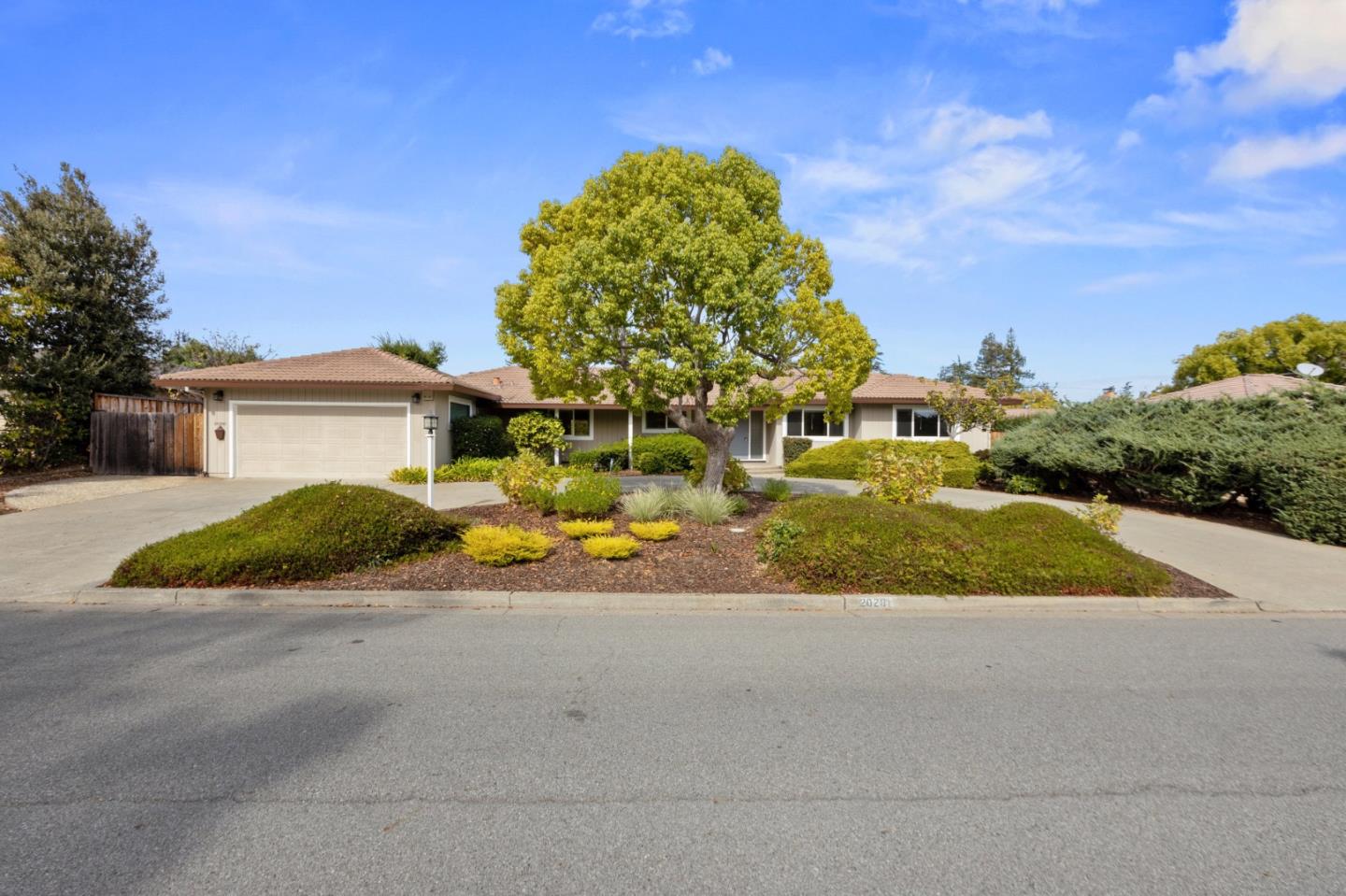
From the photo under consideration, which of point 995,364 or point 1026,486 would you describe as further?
point 995,364

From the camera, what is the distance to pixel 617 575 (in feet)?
25.1

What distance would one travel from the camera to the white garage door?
18344mm

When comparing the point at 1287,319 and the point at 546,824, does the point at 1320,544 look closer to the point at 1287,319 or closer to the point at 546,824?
the point at 546,824

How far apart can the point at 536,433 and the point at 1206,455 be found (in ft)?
53.1

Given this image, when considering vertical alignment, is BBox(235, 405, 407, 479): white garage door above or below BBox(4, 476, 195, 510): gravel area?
above

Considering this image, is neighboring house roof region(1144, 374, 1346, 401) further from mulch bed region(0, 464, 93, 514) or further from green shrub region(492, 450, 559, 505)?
mulch bed region(0, 464, 93, 514)

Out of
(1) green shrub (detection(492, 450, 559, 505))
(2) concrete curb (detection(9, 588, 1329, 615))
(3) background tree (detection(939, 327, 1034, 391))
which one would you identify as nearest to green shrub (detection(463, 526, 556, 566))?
(2) concrete curb (detection(9, 588, 1329, 615))

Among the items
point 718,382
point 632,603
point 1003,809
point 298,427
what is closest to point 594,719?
point 1003,809

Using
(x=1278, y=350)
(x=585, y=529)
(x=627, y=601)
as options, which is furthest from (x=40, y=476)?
(x=1278, y=350)

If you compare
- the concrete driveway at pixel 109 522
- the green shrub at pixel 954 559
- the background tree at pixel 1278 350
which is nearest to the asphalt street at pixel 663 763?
the green shrub at pixel 954 559

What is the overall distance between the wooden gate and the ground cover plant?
2161 cm

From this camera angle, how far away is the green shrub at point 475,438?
1959 centimetres

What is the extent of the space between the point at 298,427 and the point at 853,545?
16.7m

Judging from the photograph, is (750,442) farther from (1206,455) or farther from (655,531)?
(655,531)
